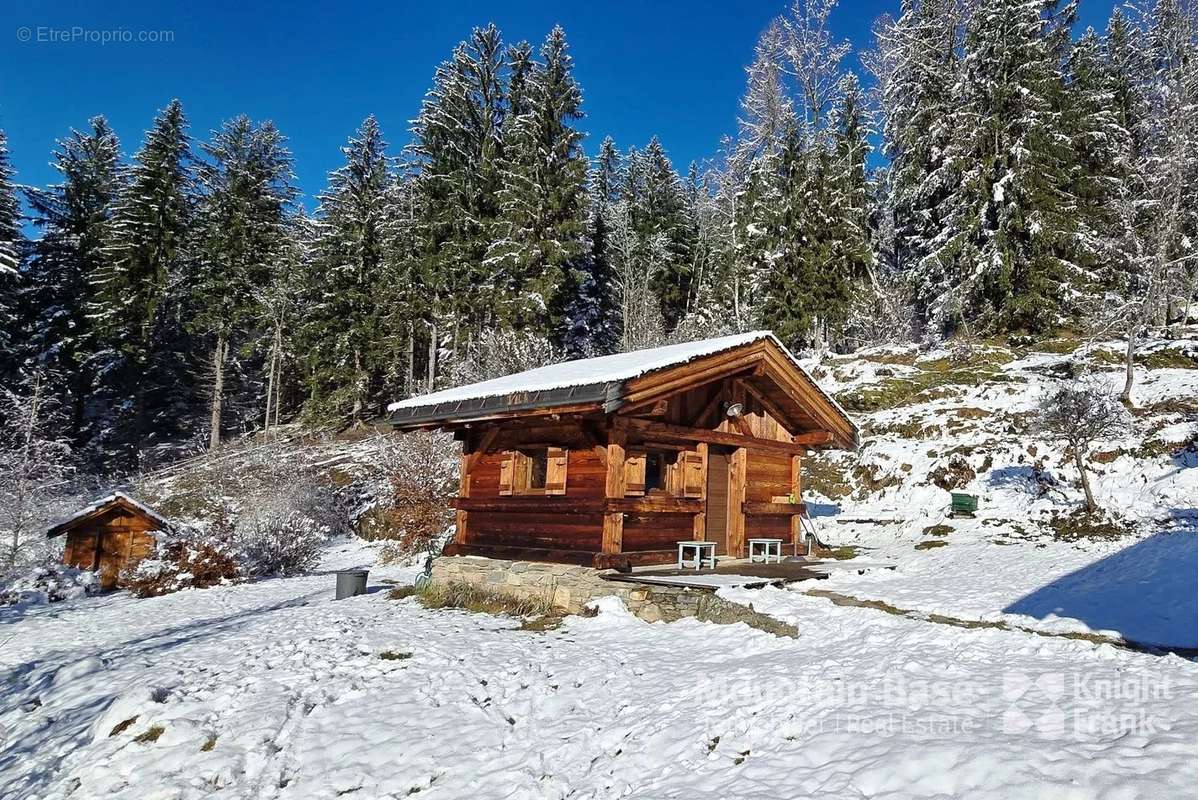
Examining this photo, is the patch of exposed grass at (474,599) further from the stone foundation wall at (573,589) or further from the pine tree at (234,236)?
the pine tree at (234,236)

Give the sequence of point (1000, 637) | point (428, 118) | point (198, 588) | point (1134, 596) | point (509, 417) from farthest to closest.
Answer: point (428, 118) < point (198, 588) < point (509, 417) < point (1134, 596) < point (1000, 637)

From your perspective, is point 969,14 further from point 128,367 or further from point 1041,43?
point 128,367

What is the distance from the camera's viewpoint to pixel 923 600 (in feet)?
Answer: 31.2

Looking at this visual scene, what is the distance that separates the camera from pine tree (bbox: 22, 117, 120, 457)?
32.5 metres

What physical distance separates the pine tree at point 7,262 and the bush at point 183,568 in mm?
19845

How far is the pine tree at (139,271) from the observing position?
32.1 meters

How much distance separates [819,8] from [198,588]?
122 ft

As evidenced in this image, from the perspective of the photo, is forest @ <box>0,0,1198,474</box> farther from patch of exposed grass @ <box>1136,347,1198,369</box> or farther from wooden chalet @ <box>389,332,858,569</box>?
wooden chalet @ <box>389,332,858,569</box>

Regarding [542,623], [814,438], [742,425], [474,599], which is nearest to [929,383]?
[814,438]

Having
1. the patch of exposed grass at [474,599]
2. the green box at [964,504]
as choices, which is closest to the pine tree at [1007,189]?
the green box at [964,504]

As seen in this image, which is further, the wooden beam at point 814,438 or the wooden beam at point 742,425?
the wooden beam at point 814,438

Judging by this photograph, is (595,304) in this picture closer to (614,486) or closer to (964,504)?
(964,504)

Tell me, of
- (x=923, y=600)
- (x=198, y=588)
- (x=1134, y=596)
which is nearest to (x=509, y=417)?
(x=923, y=600)

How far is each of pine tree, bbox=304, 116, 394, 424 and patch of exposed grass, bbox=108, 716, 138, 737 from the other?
95.9ft
